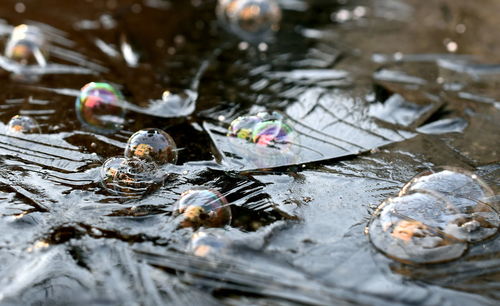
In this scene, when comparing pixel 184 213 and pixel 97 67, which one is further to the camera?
pixel 97 67

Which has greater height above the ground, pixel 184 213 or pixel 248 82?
Answer: pixel 248 82

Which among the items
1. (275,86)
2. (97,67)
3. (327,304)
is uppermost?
(97,67)

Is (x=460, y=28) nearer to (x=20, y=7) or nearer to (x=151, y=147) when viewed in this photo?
(x=151, y=147)

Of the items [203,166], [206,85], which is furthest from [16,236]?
[206,85]

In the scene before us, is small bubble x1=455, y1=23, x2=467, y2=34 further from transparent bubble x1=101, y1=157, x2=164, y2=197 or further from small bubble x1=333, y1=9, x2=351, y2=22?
transparent bubble x1=101, y1=157, x2=164, y2=197

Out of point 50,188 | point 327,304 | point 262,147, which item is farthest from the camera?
point 262,147

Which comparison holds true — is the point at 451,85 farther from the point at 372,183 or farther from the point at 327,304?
the point at 327,304

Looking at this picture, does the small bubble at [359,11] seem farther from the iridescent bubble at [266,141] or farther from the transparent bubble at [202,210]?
the transparent bubble at [202,210]
